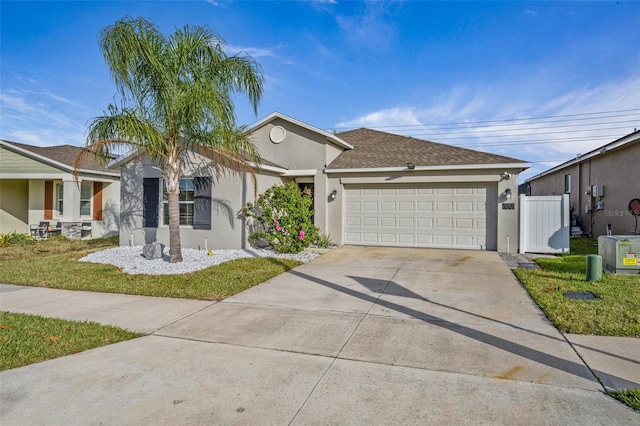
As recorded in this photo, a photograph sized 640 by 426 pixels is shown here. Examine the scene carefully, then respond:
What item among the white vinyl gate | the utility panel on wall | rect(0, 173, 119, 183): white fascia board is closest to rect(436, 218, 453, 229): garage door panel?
the white vinyl gate

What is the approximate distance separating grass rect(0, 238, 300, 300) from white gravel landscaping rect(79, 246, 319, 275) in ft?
1.20

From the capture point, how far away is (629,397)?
2.99 meters

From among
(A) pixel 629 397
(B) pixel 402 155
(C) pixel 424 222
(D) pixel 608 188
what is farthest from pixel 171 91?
(D) pixel 608 188

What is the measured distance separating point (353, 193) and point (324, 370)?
10.0m

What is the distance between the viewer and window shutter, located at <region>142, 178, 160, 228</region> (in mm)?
11867

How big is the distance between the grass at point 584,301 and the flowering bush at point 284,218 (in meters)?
5.87

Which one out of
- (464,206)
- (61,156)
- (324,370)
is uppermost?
(61,156)

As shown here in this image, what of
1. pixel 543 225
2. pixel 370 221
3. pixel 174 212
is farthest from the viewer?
pixel 370 221

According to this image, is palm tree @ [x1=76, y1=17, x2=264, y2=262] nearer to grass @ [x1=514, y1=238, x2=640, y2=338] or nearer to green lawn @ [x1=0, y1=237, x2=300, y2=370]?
green lawn @ [x1=0, y1=237, x2=300, y2=370]

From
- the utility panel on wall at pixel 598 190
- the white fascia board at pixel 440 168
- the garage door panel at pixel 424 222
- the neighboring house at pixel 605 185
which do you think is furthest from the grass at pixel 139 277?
the utility panel on wall at pixel 598 190

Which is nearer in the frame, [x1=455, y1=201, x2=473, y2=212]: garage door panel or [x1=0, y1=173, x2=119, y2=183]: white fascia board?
[x1=455, y1=201, x2=473, y2=212]: garage door panel

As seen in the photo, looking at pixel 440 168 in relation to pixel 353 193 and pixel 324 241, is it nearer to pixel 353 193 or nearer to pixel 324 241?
pixel 353 193

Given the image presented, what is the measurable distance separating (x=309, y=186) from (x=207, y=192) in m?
4.11

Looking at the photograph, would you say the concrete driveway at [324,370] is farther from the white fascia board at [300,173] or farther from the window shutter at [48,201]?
the window shutter at [48,201]
